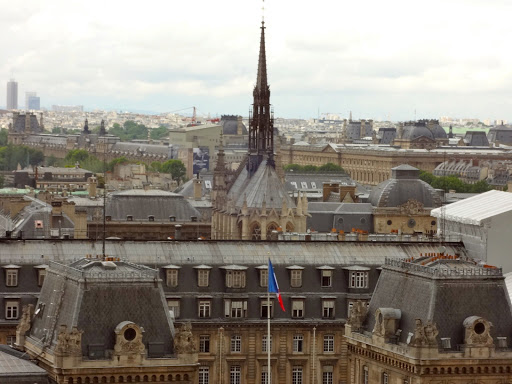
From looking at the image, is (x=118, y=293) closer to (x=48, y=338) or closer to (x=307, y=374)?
(x=48, y=338)

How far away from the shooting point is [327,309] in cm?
10575

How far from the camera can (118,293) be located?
78375mm

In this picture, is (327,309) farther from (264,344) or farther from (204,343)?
(204,343)

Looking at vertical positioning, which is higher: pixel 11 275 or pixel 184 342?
pixel 184 342

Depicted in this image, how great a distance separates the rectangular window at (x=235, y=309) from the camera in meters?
104

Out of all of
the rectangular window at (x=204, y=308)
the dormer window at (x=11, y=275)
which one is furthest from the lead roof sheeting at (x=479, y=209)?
the dormer window at (x=11, y=275)

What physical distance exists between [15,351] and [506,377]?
20.0 meters

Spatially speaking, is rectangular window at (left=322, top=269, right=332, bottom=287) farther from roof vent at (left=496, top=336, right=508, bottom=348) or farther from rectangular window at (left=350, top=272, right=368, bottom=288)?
roof vent at (left=496, top=336, right=508, bottom=348)

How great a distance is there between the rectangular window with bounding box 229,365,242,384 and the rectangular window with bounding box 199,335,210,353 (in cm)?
169

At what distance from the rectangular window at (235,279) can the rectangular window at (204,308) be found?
1.51 metres

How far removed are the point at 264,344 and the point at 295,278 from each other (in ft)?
13.7

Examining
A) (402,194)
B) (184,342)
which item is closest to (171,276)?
(184,342)

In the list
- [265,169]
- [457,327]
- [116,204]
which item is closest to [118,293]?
[457,327]

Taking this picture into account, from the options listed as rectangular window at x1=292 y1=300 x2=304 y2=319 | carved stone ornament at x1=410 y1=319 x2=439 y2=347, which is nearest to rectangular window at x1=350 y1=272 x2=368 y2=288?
rectangular window at x1=292 y1=300 x2=304 y2=319
